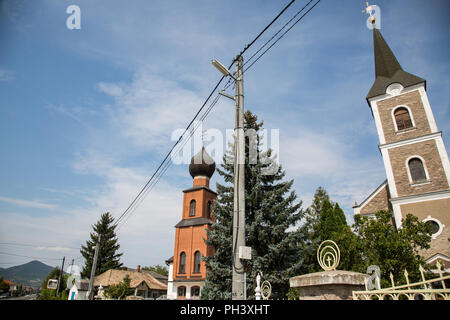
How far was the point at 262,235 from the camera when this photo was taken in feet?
40.6

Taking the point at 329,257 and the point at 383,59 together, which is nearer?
the point at 329,257

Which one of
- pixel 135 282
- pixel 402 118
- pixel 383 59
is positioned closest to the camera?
pixel 402 118

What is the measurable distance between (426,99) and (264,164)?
11893mm

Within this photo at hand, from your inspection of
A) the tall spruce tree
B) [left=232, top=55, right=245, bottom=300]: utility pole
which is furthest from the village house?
[left=232, top=55, right=245, bottom=300]: utility pole

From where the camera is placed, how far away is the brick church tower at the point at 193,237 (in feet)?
77.8

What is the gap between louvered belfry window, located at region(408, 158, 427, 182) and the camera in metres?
15.4

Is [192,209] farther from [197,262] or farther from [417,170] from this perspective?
[417,170]

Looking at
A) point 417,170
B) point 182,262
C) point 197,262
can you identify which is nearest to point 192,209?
point 182,262

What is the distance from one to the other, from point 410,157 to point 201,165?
18.8 metres

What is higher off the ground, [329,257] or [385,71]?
[385,71]

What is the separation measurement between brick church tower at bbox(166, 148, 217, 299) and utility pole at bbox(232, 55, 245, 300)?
1797 centimetres
